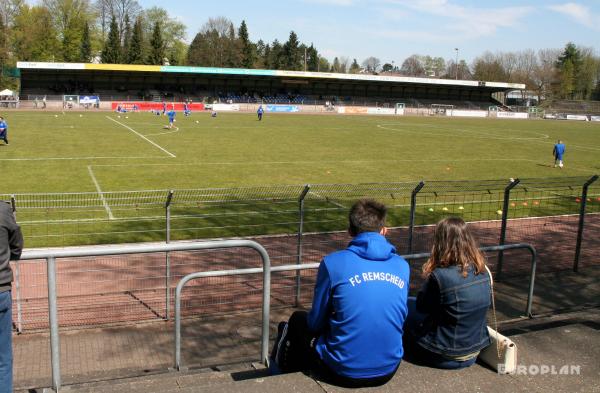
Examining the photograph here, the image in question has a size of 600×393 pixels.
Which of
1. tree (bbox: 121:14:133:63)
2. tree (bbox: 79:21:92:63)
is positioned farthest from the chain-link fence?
tree (bbox: 79:21:92:63)

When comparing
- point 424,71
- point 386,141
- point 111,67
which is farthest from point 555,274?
point 424,71

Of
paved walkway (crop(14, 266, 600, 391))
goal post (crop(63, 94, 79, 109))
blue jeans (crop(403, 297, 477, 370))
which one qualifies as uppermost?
goal post (crop(63, 94, 79, 109))

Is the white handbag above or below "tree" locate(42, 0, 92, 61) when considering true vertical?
below

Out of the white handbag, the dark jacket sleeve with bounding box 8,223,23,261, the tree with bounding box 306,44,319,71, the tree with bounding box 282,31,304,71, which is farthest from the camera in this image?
the tree with bounding box 306,44,319,71

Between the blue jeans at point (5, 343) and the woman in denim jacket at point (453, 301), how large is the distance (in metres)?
3.08

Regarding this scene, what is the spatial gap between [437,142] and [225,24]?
103 m

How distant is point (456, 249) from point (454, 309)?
1.48 ft

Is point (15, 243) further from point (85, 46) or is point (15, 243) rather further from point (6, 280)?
point (85, 46)

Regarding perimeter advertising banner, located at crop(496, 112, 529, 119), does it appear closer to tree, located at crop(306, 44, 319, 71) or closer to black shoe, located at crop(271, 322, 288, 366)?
tree, located at crop(306, 44, 319, 71)

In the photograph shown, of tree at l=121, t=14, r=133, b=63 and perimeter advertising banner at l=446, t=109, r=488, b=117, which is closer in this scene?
perimeter advertising banner at l=446, t=109, r=488, b=117

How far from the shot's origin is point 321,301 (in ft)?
12.9

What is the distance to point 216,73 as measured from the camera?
252 feet

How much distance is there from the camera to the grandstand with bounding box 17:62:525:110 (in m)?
73.8

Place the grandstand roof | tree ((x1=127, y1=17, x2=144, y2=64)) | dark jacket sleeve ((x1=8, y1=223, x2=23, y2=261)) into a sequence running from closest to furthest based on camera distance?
dark jacket sleeve ((x1=8, y1=223, x2=23, y2=261)), the grandstand roof, tree ((x1=127, y1=17, x2=144, y2=64))
